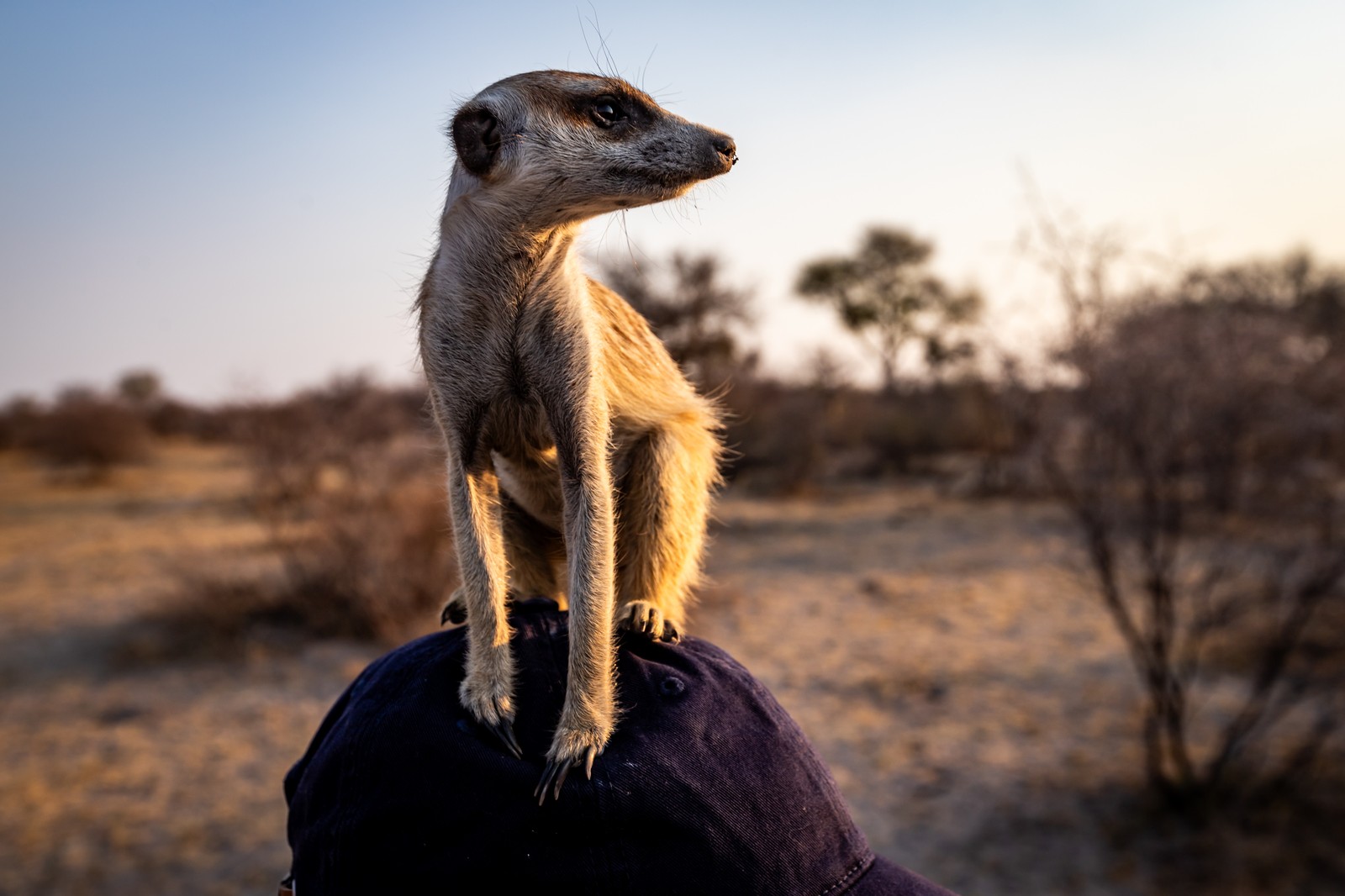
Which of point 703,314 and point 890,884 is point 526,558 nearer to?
point 890,884

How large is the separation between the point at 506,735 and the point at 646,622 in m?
0.53

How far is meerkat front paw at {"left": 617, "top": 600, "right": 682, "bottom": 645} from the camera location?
6.21ft

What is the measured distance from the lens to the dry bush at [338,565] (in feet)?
35.7

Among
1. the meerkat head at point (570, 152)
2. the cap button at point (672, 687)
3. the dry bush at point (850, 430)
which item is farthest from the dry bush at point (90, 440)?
the cap button at point (672, 687)

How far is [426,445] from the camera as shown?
8.46ft

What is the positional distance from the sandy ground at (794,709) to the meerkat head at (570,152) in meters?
3.08

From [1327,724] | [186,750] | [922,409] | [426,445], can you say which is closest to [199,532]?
[186,750]

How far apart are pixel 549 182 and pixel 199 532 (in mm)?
17229

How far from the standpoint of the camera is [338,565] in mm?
11258

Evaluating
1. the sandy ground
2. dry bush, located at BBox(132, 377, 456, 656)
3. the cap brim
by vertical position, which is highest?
the cap brim

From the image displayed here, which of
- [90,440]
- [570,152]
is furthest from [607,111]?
[90,440]

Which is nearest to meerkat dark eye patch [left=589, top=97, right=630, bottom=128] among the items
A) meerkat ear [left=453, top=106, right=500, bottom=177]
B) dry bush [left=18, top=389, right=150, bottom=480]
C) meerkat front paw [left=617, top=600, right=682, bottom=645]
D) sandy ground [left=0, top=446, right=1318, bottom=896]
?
meerkat ear [left=453, top=106, right=500, bottom=177]

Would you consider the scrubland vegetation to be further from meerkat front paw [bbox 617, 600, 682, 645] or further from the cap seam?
the cap seam

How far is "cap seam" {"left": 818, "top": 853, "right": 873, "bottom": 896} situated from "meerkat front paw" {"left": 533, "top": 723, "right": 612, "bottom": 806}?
0.45 m
